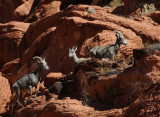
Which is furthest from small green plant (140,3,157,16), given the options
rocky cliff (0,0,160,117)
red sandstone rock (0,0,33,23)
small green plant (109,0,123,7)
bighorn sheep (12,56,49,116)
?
red sandstone rock (0,0,33,23)

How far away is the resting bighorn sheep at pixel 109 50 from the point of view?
45.4ft

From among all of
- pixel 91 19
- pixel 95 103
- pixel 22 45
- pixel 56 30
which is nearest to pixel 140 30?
pixel 91 19

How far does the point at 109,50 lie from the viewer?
13844 mm

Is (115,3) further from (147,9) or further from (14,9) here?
(14,9)

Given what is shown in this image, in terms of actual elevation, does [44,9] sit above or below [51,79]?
above

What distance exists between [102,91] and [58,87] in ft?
7.53

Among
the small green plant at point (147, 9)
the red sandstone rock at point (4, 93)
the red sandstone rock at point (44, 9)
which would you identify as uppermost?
the small green plant at point (147, 9)

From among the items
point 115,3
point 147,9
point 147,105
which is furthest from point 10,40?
point 147,105

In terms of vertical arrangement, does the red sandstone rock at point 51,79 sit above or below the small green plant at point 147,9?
below

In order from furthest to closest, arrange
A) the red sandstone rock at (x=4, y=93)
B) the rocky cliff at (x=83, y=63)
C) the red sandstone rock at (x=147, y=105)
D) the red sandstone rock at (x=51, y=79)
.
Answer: the red sandstone rock at (x=4, y=93) → the red sandstone rock at (x=51, y=79) → the rocky cliff at (x=83, y=63) → the red sandstone rock at (x=147, y=105)

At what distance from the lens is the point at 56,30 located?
1766 cm

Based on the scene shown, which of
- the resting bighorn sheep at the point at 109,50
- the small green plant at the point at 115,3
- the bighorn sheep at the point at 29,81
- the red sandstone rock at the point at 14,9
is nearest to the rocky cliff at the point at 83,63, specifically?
the red sandstone rock at the point at 14,9

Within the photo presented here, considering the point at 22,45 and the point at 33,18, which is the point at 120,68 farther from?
the point at 33,18

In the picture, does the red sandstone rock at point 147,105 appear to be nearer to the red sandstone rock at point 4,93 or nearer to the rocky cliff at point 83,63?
the rocky cliff at point 83,63
